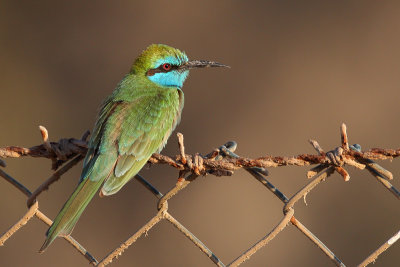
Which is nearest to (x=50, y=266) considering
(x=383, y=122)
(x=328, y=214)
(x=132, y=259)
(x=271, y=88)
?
(x=132, y=259)

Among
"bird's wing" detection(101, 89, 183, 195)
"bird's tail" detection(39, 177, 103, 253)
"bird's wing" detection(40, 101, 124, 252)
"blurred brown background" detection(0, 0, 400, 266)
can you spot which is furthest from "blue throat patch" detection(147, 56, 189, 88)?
"blurred brown background" detection(0, 0, 400, 266)

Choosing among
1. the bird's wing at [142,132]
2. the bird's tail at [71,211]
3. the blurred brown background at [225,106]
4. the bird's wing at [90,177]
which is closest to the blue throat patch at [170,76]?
the bird's wing at [142,132]

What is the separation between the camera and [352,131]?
527 centimetres

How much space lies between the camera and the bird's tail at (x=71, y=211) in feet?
6.14

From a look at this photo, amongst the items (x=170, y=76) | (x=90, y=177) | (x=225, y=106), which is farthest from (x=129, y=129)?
(x=225, y=106)

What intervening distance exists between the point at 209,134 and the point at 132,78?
260 cm

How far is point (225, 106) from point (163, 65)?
8.70 feet

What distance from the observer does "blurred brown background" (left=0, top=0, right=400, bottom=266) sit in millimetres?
4832

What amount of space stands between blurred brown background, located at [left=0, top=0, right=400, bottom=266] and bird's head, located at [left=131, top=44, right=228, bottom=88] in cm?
195

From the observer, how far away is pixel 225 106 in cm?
564

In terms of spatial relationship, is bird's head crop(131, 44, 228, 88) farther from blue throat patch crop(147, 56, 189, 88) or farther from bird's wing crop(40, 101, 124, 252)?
A: bird's wing crop(40, 101, 124, 252)

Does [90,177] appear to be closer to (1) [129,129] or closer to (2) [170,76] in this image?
(1) [129,129]

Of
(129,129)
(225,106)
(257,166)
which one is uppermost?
(225,106)

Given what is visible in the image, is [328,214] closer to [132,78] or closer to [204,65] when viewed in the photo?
[204,65]
